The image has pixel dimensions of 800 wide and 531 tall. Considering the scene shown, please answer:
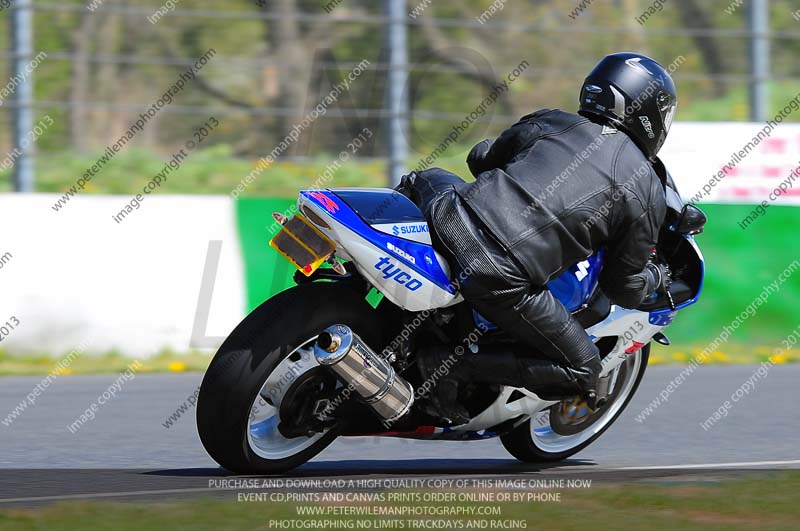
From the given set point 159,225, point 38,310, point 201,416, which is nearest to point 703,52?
point 159,225

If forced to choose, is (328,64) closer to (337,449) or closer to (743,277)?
(743,277)

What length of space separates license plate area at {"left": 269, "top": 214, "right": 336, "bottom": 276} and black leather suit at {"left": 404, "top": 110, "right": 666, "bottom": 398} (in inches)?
20.9

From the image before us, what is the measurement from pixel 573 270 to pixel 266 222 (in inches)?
164

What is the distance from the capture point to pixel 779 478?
17.0 feet

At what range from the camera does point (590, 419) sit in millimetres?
5988

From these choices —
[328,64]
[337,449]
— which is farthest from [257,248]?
[337,449]

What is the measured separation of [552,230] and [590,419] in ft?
4.13

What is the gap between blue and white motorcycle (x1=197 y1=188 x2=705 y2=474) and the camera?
4832mm

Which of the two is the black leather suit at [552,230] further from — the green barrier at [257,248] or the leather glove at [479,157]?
the green barrier at [257,248]

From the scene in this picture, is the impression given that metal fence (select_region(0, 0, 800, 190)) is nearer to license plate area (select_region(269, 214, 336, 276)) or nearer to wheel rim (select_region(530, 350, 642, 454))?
wheel rim (select_region(530, 350, 642, 454))

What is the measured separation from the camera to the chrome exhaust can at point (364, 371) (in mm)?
4844

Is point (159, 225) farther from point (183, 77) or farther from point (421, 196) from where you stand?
point (421, 196)

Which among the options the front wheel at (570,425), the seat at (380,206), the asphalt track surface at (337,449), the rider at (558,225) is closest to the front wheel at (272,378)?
the asphalt track surface at (337,449)

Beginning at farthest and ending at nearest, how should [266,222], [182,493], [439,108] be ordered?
[439,108]
[266,222]
[182,493]
